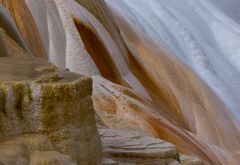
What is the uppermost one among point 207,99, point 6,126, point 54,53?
point 6,126

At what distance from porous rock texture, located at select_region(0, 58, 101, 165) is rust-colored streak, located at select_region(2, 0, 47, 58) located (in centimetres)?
269

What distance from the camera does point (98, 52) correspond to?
6.28 m

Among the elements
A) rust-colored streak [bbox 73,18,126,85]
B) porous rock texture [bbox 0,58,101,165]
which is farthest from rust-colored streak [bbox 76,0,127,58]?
porous rock texture [bbox 0,58,101,165]

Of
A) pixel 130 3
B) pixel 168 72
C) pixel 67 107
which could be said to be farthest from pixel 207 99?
pixel 67 107

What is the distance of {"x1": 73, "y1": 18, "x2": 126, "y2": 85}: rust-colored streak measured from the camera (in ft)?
20.5

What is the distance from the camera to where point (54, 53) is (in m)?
6.14

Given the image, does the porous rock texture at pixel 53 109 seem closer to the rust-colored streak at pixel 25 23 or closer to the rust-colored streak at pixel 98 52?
the rust-colored streak at pixel 25 23

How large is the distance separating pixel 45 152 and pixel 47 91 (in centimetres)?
20

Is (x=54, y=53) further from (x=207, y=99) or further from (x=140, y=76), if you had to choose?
(x=207, y=99)

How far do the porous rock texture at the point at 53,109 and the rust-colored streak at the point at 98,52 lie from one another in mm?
3770

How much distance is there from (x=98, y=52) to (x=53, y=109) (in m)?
4.00

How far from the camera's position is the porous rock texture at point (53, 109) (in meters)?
2.20

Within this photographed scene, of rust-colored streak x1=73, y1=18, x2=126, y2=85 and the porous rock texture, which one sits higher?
the porous rock texture

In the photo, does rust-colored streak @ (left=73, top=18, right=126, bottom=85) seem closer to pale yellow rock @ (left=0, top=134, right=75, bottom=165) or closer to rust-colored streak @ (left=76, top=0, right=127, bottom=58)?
rust-colored streak @ (left=76, top=0, right=127, bottom=58)
